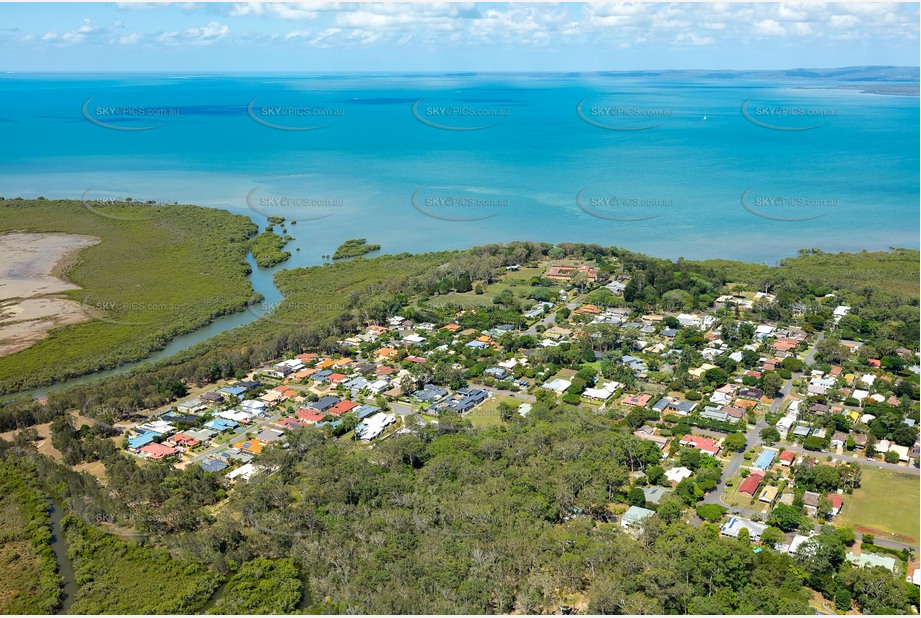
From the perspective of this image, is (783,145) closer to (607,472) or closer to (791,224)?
(791,224)

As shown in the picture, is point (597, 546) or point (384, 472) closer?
point (597, 546)

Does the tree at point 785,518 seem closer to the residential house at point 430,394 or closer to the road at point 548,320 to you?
the residential house at point 430,394

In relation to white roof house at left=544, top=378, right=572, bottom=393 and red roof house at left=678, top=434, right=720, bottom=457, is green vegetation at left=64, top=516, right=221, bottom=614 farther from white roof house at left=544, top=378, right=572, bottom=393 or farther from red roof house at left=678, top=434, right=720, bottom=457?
red roof house at left=678, top=434, right=720, bottom=457

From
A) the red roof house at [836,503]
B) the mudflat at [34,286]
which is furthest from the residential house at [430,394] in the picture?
the mudflat at [34,286]

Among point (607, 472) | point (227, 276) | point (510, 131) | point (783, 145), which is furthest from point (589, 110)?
point (607, 472)

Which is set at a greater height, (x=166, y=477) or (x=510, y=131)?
(x=510, y=131)
